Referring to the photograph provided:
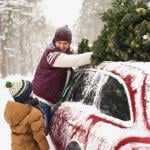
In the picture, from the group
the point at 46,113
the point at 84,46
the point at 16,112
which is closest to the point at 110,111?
the point at 16,112

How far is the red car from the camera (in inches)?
191

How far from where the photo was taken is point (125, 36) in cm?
650

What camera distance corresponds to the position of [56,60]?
7379 millimetres

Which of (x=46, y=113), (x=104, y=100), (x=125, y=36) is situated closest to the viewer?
(x=104, y=100)

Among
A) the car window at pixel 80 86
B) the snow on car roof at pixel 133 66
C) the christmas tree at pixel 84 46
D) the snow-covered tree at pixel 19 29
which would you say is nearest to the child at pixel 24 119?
the car window at pixel 80 86

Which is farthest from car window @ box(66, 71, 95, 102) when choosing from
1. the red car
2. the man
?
the man

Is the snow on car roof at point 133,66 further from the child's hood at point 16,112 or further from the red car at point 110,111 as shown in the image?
the child's hood at point 16,112

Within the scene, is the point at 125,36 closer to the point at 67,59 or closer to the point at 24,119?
the point at 67,59

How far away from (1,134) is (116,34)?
5.75 m

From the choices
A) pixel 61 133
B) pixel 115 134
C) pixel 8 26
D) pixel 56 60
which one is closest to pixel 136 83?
pixel 115 134

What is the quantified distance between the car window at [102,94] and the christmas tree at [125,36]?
364 mm

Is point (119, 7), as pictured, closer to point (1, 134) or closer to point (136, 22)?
point (136, 22)

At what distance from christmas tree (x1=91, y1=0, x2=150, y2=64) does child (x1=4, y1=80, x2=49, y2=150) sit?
96cm

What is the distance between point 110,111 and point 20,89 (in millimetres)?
1588
